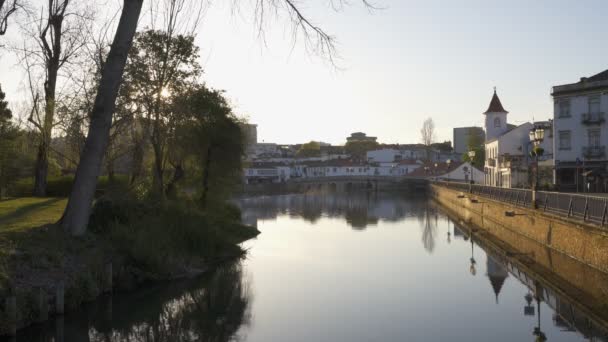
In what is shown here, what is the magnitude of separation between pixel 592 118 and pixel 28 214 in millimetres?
35915

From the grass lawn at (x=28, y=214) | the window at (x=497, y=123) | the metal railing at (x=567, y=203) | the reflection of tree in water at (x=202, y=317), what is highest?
the window at (x=497, y=123)

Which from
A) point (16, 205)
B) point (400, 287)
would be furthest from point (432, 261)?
point (16, 205)

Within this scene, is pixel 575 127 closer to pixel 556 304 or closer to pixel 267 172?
pixel 556 304

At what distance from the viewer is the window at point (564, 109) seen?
40.2 meters

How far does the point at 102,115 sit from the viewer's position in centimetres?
1579

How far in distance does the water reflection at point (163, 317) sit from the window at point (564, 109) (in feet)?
103

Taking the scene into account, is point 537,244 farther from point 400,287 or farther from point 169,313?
point 169,313

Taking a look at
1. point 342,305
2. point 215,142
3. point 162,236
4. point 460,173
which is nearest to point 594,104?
point 215,142

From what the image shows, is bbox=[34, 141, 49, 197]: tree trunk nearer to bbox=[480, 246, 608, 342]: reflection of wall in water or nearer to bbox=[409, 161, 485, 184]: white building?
bbox=[480, 246, 608, 342]: reflection of wall in water

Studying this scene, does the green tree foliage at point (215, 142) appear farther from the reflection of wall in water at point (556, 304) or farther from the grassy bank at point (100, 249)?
the reflection of wall in water at point (556, 304)

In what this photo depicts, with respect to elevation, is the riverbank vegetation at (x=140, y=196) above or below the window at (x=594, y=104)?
below

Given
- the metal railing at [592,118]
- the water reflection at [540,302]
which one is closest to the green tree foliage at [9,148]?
the water reflection at [540,302]

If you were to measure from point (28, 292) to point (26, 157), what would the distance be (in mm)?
32465

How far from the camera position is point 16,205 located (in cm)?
2477
